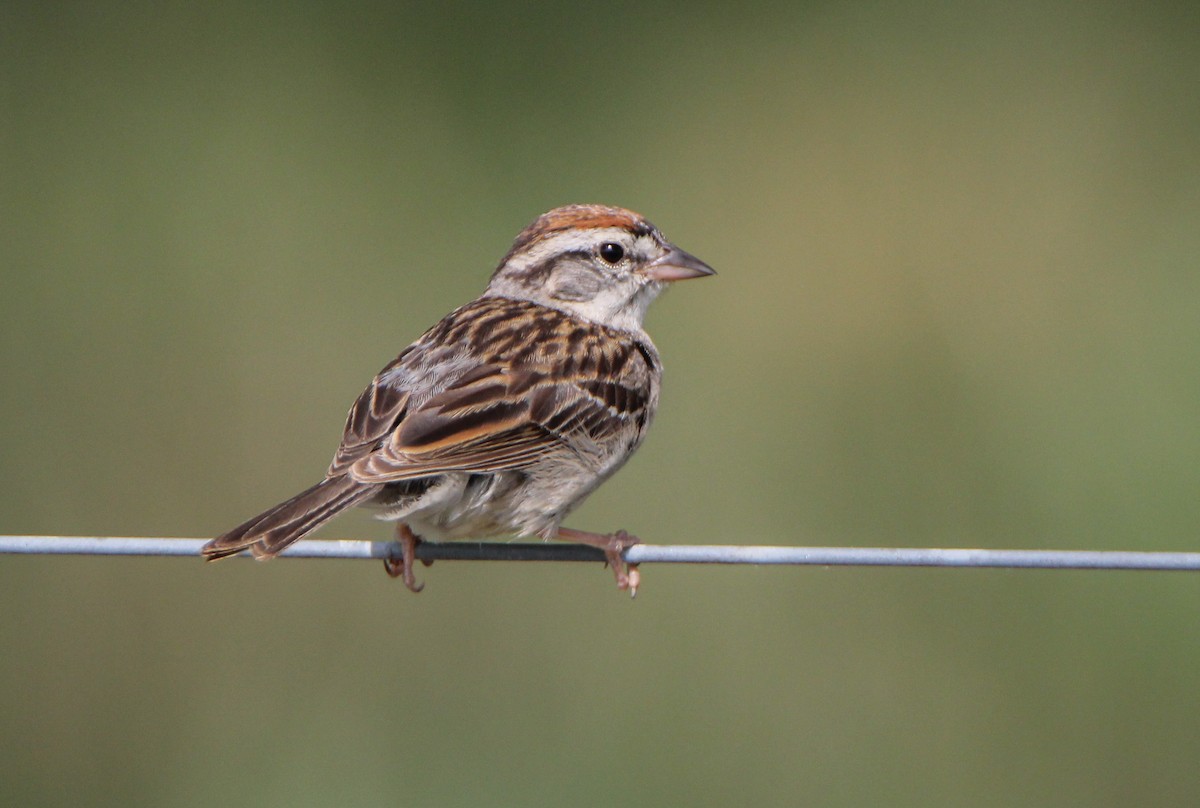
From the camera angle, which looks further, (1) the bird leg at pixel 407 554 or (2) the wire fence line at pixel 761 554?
(1) the bird leg at pixel 407 554

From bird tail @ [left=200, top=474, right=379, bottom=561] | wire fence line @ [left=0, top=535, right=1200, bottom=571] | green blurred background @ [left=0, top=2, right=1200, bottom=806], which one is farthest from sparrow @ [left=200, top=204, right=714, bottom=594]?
green blurred background @ [left=0, top=2, right=1200, bottom=806]

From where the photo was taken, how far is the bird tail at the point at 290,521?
3.44 m

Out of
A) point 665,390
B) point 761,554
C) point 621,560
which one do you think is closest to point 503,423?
point 621,560

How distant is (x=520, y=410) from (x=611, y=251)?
1.05 meters

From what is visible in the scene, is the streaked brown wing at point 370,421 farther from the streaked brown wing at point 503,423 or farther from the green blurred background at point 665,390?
the green blurred background at point 665,390

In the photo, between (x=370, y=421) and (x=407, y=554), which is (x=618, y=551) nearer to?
(x=407, y=554)

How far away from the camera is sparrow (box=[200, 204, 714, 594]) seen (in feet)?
12.6

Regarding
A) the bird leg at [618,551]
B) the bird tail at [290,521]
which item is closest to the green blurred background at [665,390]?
the bird leg at [618,551]

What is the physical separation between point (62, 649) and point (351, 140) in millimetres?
2593

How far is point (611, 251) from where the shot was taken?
16.6 ft

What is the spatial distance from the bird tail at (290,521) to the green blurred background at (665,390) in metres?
1.72

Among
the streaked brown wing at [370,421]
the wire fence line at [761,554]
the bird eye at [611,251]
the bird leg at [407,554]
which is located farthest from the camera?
the bird eye at [611,251]

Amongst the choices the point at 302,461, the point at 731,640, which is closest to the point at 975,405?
the point at 731,640

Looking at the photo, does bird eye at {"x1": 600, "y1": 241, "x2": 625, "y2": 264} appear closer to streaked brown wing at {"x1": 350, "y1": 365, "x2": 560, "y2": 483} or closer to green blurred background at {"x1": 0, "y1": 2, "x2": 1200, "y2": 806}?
streaked brown wing at {"x1": 350, "y1": 365, "x2": 560, "y2": 483}
